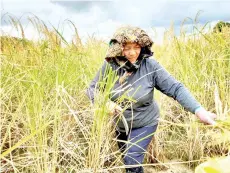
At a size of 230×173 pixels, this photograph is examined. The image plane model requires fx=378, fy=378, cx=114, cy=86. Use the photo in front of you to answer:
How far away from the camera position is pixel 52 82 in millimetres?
2277

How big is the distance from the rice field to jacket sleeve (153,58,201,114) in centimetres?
13

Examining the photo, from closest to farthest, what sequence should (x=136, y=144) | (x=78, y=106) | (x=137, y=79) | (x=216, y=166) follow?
(x=216, y=166) → (x=136, y=144) → (x=137, y=79) → (x=78, y=106)

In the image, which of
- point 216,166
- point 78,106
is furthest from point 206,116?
point 216,166

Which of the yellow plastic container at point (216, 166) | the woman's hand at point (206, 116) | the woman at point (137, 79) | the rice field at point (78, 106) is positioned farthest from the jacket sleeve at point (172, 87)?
the yellow plastic container at point (216, 166)

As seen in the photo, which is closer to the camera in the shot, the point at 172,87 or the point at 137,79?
the point at 172,87

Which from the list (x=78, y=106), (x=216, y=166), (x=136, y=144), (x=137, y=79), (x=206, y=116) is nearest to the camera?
(x=216, y=166)

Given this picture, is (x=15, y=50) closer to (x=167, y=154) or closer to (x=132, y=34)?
(x=132, y=34)

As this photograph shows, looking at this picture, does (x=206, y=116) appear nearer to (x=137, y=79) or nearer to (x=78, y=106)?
(x=137, y=79)

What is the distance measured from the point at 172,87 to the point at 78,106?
2.14 ft

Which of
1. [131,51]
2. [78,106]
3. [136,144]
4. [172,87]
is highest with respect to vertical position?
[131,51]

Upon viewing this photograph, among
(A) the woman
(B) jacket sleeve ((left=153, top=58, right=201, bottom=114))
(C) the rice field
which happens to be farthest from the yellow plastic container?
(A) the woman

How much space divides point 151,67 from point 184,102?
0.37m

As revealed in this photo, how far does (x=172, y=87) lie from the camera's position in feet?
7.12

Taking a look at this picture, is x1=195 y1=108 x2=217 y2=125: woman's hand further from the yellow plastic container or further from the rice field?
the yellow plastic container
